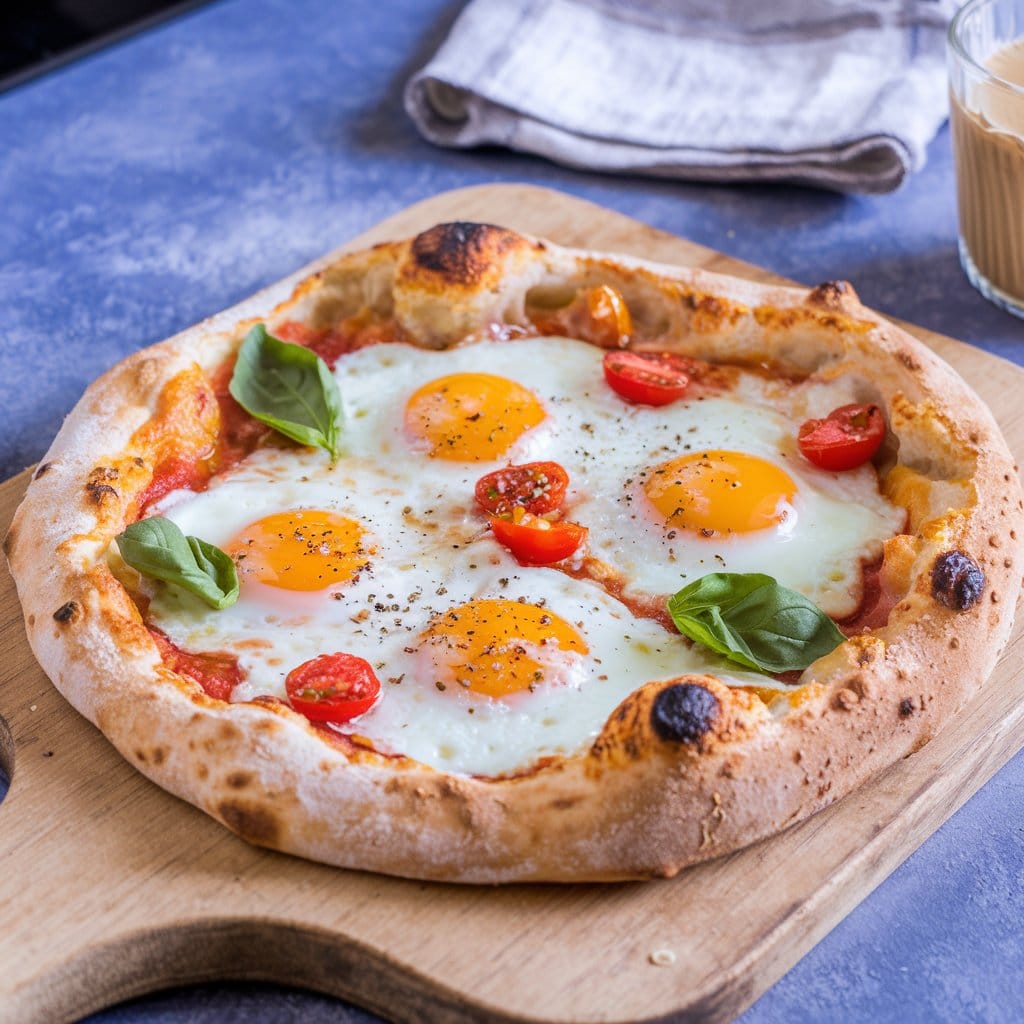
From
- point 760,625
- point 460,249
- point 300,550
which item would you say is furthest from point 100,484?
point 760,625

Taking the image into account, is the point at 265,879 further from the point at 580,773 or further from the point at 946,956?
the point at 946,956

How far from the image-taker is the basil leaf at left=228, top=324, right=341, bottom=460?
4.02 meters

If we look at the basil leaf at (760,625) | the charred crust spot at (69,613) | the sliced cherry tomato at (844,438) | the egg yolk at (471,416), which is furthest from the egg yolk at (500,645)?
the sliced cherry tomato at (844,438)

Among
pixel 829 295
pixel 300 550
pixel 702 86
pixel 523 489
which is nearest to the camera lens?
pixel 300 550

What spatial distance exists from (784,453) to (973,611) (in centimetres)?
76

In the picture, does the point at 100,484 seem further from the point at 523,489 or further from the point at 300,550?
the point at 523,489

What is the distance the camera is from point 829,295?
4.33 meters

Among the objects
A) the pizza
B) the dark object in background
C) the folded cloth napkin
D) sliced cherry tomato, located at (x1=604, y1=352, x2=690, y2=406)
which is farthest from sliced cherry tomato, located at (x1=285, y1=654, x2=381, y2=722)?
the dark object in background

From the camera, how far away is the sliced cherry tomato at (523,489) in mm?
3799

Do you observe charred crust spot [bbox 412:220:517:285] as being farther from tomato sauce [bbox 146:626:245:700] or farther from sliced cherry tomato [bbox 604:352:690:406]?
tomato sauce [bbox 146:626:245:700]

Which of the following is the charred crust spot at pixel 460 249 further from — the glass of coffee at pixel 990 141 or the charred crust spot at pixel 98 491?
the glass of coffee at pixel 990 141

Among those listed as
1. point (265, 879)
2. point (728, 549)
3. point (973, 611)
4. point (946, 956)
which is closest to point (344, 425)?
point (728, 549)

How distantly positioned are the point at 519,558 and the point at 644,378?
790 millimetres

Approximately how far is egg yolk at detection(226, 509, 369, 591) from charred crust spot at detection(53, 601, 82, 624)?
0.39 metres
